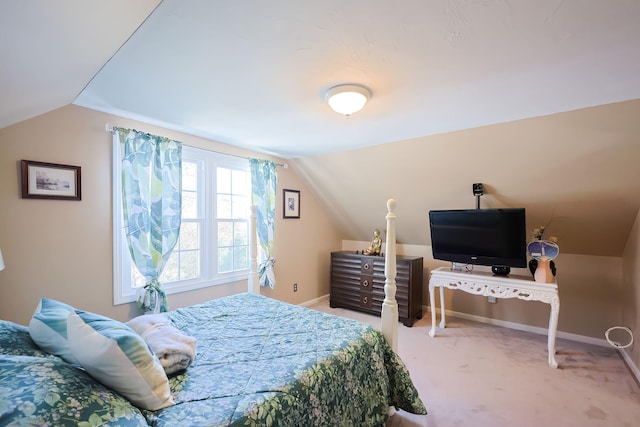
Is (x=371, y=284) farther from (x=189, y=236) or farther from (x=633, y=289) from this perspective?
(x=633, y=289)

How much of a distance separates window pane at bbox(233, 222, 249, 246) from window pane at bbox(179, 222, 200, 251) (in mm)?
486

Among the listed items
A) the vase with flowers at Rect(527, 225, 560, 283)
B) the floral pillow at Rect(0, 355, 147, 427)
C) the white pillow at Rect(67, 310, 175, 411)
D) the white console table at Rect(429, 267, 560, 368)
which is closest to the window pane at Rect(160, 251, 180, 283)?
the white pillow at Rect(67, 310, 175, 411)

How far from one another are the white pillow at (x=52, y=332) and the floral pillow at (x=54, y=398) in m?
0.17

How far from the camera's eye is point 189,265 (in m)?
3.06

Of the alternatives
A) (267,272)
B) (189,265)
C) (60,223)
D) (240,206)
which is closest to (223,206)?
(240,206)

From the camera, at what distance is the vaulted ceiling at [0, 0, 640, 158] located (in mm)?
1132

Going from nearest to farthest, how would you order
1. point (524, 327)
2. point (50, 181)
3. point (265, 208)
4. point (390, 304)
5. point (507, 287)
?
1. point (390, 304)
2. point (50, 181)
3. point (507, 287)
4. point (524, 327)
5. point (265, 208)

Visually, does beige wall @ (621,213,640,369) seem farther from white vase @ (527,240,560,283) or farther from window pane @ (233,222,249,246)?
window pane @ (233,222,249,246)

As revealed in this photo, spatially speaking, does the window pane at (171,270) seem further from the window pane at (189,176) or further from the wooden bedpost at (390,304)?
the wooden bedpost at (390,304)

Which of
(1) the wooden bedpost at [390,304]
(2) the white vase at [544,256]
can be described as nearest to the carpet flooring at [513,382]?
(1) the wooden bedpost at [390,304]

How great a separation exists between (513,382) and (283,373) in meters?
2.22

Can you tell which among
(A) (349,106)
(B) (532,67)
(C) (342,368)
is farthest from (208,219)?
(B) (532,67)

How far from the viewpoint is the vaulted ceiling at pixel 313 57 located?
113 centimetres

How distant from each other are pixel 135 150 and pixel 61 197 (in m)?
0.66
